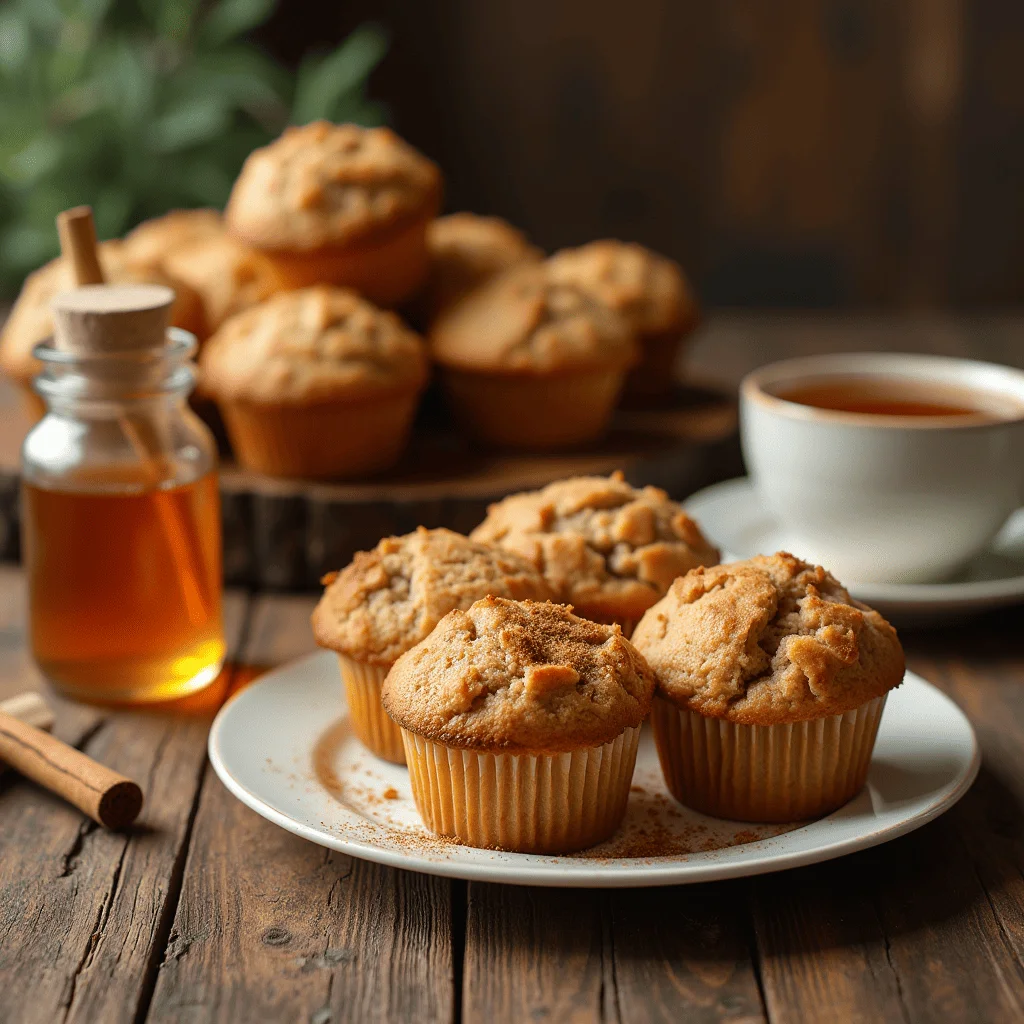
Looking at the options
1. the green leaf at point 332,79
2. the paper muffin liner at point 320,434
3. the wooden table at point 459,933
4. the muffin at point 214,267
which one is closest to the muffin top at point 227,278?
the muffin at point 214,267

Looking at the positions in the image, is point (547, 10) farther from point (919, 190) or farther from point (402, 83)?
point (919, 190)

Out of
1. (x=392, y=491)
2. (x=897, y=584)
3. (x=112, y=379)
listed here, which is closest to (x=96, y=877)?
(x=112, y=379)

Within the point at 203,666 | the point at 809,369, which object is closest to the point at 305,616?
the point at 203,666

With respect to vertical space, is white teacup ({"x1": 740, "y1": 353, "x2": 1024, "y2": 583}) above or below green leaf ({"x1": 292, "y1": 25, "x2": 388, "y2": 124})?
above

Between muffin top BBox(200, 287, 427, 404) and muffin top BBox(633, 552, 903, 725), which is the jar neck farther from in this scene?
muffin top BBox(633, 552, 903, 725)

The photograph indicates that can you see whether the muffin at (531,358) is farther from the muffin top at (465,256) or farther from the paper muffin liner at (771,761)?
the paper muffin liner at (771,761)

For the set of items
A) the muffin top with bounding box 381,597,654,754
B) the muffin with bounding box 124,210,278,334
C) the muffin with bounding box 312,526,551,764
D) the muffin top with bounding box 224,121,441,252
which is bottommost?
the muffin with bounding box 124,210,278,334

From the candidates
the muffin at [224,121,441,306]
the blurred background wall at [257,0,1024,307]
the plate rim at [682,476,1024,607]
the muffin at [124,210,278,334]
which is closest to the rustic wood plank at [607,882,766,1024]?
the plate rim at [682,476,1024,607]
